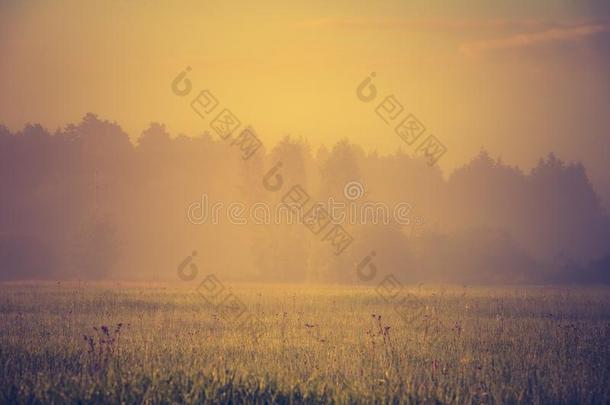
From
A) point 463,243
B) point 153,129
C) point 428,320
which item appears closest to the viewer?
point 428,320

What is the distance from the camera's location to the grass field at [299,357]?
1063cm

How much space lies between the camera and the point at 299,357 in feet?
46.1

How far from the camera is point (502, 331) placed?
1917 centimetres

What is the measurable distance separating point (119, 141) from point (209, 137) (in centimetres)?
1553

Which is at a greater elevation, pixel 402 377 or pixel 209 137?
pixel 209 137

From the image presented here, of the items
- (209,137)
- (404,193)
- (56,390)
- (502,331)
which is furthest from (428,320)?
(404,193)

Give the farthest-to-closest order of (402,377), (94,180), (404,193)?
(404,193), (94,180), (402,377)

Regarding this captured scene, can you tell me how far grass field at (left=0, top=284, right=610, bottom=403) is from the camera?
10.6 metres

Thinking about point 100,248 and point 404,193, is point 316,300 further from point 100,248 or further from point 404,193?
point 404,193

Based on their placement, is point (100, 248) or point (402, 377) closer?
point (402, 377)

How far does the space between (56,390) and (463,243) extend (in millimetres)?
61850

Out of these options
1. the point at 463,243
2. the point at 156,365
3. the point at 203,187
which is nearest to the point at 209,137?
the point at 203,187

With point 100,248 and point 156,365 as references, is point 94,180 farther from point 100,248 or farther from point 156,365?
point 156,365

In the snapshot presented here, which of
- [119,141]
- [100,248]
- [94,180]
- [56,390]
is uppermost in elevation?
[119,141]
